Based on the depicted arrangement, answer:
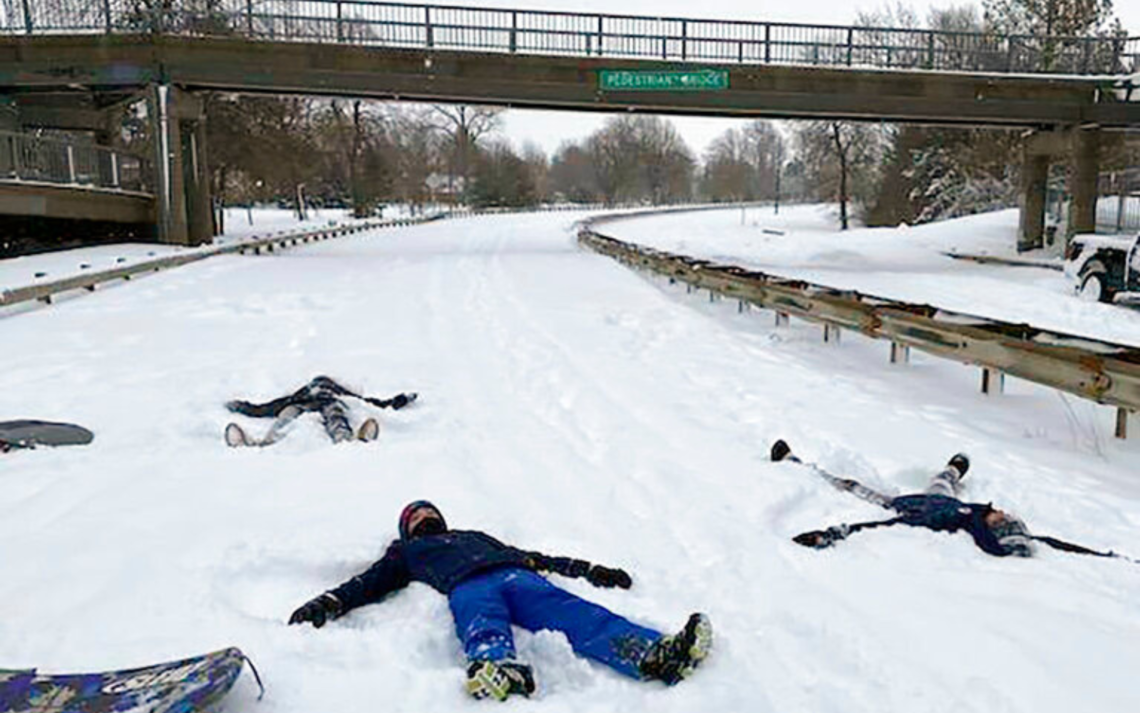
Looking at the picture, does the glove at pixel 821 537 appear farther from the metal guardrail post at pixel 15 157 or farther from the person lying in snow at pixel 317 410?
the metal guardrail post at pixel 15 157

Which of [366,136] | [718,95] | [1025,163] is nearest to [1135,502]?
[718,95]

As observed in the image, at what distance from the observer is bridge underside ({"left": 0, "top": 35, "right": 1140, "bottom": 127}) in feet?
87.5

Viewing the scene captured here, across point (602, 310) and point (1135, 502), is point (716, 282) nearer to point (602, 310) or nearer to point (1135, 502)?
point (602, 310)

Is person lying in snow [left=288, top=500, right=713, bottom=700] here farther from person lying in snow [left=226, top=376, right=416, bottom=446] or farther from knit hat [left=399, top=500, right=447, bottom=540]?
person lying in snow [left=226, top=376, right=416, bottom=446]

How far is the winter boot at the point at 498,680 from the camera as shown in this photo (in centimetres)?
323

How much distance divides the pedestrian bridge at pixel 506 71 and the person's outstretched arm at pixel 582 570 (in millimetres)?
25068

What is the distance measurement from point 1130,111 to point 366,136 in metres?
51.9

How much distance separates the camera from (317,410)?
714cm

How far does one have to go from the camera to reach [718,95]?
28.1 meters

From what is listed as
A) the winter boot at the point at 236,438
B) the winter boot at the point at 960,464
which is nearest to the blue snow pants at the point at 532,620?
the winter boot at the point at 960,464

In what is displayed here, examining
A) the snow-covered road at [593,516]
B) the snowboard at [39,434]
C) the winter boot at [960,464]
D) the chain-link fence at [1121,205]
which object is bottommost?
the snow-covered road at [593,516]

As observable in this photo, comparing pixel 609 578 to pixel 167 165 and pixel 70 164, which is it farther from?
pixel 167 165

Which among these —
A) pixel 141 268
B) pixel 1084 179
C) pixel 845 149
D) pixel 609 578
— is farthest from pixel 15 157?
pixel 845 149

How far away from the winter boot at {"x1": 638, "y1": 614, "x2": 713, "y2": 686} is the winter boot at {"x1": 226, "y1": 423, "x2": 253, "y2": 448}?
4.05m
